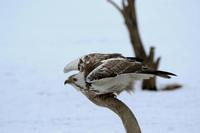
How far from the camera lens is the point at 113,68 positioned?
464cm

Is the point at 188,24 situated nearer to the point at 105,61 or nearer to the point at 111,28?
the point at 111,28

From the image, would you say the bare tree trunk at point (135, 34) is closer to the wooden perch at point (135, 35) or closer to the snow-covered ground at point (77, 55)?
the wooden perch at point (135, 35)

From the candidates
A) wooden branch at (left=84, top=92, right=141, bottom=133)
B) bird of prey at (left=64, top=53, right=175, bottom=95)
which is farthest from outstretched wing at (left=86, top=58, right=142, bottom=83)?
wooden branch at (left=84, top=92, right=141, bottom=133)

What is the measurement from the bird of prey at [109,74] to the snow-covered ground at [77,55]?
102 inches

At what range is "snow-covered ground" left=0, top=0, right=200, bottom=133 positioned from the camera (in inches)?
320

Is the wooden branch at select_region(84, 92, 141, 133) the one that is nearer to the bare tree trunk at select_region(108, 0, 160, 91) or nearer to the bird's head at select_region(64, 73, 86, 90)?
the bird's head at select_region(64, 73, 86, 90)

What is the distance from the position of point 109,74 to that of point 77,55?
9008mm

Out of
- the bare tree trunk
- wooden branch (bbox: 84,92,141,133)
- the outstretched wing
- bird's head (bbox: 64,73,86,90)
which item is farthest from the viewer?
the bare tree trunk

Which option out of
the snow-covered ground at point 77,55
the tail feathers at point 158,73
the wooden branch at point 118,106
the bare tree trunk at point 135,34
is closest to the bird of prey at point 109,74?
the tail feathers at point 158,73

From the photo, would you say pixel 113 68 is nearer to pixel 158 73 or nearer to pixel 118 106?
pixel 158 73

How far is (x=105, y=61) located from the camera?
4.77m

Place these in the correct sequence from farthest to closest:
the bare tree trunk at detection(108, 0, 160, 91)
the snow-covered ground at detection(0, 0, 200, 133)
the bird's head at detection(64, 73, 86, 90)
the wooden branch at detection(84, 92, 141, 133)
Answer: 1. the bare tree trunk at detection(108, 0, 160, 91)
2. the snow-covered ground at detection(0, 0, 200, 133)
3. the wooden branch at detection(84, 92, 141, 133)
4. the bird's head at detection(64, 73, 86, 90)

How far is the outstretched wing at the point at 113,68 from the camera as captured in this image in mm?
4590

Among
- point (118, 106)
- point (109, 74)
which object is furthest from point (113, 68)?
point (118, 106)
